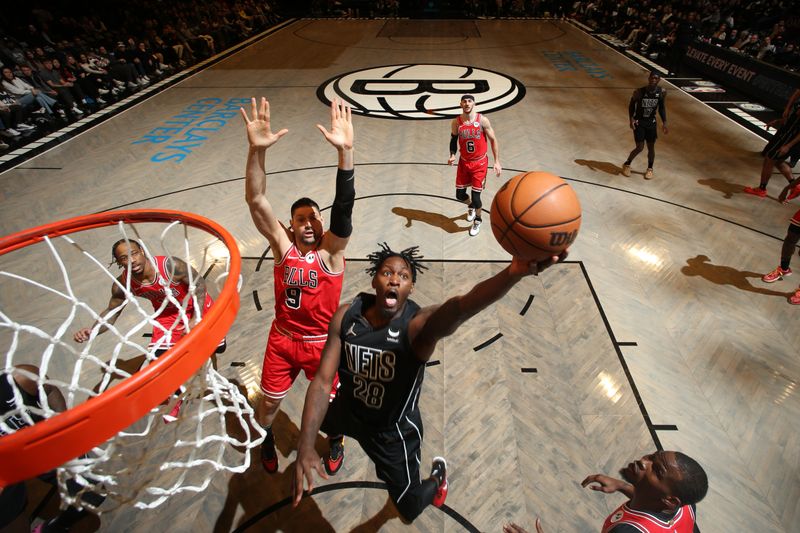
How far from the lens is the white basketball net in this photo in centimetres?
221

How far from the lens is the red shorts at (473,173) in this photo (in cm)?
545

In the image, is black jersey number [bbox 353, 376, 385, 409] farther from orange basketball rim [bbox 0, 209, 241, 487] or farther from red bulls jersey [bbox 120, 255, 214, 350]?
red bulls jersey [bbox 120, 255, 214, 350]

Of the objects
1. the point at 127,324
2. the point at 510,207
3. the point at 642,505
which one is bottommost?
the point at 127,324

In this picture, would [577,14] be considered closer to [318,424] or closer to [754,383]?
[754,383]

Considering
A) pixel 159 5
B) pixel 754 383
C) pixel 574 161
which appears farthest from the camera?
pixel 159 5

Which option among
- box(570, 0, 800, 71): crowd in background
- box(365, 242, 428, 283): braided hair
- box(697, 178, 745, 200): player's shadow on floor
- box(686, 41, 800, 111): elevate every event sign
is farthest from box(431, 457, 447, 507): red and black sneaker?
box(570, 0, 800, 71): crowd in background

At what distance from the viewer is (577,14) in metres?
20.5

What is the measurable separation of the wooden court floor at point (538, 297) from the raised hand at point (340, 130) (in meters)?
2.09

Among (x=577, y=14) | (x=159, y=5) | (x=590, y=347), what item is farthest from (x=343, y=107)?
(x=577, y=14)

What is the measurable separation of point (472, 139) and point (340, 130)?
3.12m

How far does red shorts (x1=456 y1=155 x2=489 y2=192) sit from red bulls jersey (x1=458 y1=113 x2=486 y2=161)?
0.07 metres

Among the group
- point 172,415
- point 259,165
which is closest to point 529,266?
point 259,165

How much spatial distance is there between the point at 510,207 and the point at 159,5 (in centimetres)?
1892

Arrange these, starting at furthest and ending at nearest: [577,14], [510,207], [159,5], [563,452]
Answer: [577,14] → [159,5] → [563,452] → [510,207]
